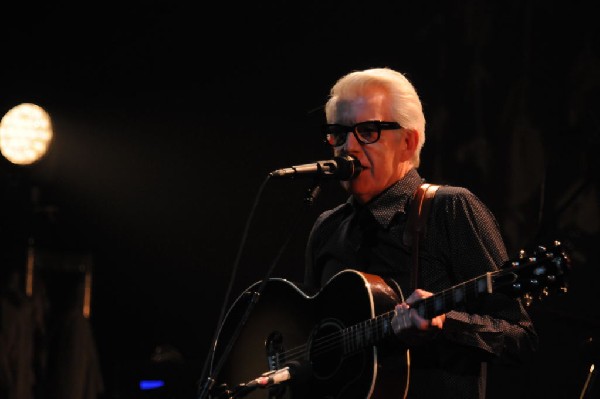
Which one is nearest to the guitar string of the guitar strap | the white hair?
the guitar strap

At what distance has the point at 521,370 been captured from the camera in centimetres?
466

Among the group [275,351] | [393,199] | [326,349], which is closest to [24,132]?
[275,351]

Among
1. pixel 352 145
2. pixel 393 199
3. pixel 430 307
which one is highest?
pixel 352 145

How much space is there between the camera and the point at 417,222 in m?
3.25

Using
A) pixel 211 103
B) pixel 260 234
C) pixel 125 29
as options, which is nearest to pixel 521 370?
pixel 260 234

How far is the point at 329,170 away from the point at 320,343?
65cm

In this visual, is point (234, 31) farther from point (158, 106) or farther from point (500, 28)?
point (500, 28)

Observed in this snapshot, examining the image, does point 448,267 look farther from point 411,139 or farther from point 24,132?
point 24,132

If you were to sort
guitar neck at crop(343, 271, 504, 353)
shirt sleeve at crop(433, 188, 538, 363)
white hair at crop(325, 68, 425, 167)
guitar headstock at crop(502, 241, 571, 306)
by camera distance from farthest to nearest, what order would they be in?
white hair at crop(325, 68, 425, 167)
shirt sleeve at crop(433, 188, 538, 363)
guitar neck at crop(343, 271, 504, 353)
guitar headstock at crop(502, 241, 571, 306)

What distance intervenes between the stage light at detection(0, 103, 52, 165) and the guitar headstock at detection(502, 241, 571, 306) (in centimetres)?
506

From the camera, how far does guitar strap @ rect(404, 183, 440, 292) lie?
3.17 m

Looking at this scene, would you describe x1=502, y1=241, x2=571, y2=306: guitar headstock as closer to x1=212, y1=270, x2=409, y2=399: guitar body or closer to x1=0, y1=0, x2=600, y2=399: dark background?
x1=212, y1=270, x2=409, y2=399: guitar body

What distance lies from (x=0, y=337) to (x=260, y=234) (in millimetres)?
2131

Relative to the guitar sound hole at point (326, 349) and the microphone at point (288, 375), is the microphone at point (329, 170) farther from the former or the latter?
the microphone at point (288, 375)
